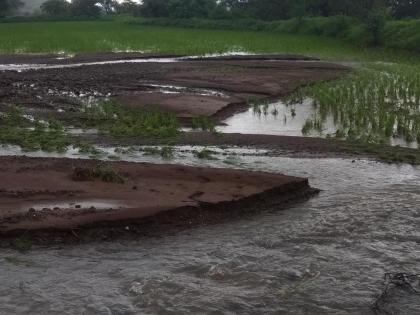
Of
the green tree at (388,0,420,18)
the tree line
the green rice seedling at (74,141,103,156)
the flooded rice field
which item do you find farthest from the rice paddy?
the green tree at (388,0,420,18)

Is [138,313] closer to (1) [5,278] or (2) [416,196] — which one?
(1) [5,278]

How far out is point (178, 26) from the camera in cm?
5894

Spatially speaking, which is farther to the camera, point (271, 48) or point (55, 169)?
point (271, 48)

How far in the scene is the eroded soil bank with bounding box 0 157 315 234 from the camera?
6.60m

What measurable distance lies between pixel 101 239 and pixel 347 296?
9.07ft

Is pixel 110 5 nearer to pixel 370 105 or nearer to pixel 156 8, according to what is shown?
pixel 156 8

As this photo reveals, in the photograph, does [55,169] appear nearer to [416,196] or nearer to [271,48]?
[416,196]

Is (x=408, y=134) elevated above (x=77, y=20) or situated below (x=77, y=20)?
below

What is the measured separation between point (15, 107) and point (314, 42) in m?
32.2

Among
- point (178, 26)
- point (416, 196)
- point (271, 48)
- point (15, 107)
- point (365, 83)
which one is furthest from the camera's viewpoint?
point (178, 26)

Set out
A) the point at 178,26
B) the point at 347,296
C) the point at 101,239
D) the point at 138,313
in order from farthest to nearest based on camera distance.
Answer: the point at 178,26, the point at 101,239, the point at 347,296, the point at 138,313

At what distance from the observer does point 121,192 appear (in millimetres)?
7402

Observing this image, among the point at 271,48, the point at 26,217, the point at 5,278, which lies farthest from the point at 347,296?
the point at 271,48

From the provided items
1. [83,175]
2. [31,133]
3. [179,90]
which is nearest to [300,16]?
[179,90]
